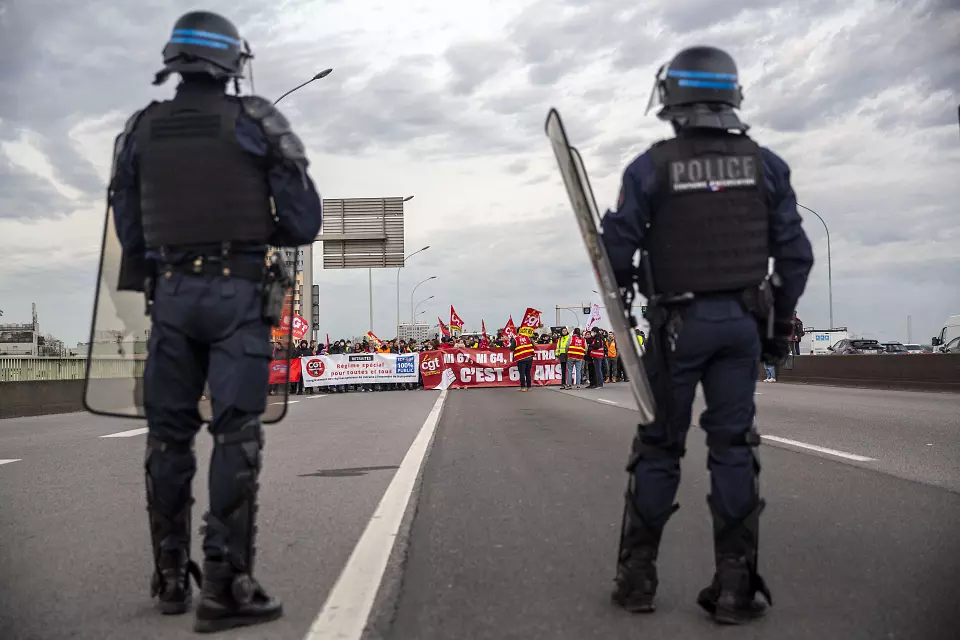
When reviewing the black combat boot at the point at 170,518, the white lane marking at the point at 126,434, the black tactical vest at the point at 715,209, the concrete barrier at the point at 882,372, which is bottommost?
the white lane marking at the point at 126,434

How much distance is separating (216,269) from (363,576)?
145 centimetres

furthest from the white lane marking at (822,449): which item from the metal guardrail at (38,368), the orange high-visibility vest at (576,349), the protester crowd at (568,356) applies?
the orange high-visibility vest at (576,349)

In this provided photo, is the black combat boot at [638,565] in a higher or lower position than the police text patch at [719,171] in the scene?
lower

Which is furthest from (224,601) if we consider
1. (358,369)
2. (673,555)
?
(358,369)

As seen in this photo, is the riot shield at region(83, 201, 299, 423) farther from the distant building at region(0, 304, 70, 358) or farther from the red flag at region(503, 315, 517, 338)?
the distant building at region(0, 304, 70, 358)

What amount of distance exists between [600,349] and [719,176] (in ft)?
91.3

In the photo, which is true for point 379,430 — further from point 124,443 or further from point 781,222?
point 781,222

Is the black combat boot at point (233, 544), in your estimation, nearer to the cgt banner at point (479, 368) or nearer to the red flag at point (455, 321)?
the cgt banner at point (479, 368)

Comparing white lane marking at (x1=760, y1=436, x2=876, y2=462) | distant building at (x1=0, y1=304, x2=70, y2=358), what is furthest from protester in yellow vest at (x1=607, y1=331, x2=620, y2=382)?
distant building at (x1=0, y1=304, x2=70, y2=358)

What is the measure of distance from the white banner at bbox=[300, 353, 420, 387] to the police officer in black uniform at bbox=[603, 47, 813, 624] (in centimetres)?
3040

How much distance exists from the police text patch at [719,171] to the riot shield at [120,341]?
1.49 metres

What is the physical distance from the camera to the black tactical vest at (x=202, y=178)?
364cm

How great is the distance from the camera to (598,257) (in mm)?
3840

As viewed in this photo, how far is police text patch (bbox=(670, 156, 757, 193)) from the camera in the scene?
3783mm
